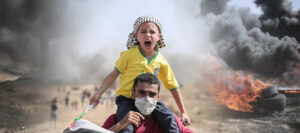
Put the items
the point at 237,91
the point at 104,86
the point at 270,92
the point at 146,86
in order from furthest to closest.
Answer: the point at 237,91, the point at 270,92, the point at 104,86, the point at 146,86

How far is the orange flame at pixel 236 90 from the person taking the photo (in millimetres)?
10616

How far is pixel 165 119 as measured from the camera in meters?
2.30

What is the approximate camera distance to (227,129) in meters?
9.01

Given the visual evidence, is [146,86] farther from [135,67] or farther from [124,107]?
[135,67]

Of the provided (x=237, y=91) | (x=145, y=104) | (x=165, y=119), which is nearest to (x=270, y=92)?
(x=237, y=91)

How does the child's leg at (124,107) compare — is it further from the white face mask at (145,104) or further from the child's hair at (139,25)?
the child's hair at (139,25)

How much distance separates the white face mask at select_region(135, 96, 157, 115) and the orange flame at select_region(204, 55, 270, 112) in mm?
10214

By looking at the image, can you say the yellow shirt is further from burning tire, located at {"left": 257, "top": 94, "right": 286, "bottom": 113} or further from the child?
burning tire, located at {"left": 257, "top": 94, "right": 286, "bottom": 113}

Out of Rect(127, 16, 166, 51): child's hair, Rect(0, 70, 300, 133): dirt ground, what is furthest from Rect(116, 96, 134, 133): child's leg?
Rect(0, 70, 300, 133): dirt ground

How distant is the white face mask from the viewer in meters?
2.21

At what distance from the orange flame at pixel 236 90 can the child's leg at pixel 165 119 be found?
998 centimetres

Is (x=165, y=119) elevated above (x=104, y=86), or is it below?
below

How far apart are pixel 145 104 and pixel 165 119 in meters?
0.35

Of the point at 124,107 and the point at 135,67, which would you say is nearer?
the point at 124,107
